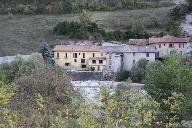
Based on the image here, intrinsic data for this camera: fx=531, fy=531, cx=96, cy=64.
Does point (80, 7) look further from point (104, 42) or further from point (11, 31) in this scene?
point (104, 42)

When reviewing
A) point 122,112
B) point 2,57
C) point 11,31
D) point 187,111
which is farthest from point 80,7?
point 122,112

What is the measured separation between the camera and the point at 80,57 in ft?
123

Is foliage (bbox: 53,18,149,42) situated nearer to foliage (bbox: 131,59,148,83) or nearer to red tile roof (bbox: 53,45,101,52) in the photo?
red tile roof (bbox: 53,45,101,52)

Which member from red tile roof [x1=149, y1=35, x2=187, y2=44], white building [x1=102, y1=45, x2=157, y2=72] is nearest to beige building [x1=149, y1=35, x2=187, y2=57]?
red tile roof [x1=149, y1=35, x2=187, y2=44]

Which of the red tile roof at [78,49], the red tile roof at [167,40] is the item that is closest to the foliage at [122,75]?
the red tile roof at [78,49]

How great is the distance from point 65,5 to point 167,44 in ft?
61.1

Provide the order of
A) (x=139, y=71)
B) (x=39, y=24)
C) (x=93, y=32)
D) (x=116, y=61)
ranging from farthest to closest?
(x=39, y=24) < (x=93, y=32) < (x=116, y=61) < (x=139, y=71)

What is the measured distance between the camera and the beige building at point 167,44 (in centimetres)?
3800

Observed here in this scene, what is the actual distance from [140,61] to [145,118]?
27062mm

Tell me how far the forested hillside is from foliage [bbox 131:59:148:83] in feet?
67.7

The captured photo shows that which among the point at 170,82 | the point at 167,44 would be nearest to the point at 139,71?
the point at 167,44

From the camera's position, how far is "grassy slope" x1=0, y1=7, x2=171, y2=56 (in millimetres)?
44281

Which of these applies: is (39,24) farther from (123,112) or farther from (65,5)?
(123,112)

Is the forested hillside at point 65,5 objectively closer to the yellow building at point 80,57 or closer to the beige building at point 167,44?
the yellow building at point 80,57
